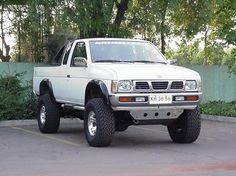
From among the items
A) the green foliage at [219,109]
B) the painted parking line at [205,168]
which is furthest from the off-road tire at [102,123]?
the green foliage at [219,109]

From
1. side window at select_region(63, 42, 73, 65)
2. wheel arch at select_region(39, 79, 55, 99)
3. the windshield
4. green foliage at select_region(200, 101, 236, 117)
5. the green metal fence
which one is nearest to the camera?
the windshield

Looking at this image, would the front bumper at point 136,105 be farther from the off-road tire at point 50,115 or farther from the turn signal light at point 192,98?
the off-road tire at point 50,115

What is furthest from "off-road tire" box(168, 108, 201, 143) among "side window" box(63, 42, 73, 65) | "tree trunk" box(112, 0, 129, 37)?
"tree trunk" box(112, 0, 129, 37)

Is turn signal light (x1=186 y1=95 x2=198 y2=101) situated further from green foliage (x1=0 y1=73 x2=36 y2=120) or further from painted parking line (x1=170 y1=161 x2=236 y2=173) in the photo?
green foliage (x1=0 y1=73 x2=36 y2=120)

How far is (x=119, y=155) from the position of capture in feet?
32.3

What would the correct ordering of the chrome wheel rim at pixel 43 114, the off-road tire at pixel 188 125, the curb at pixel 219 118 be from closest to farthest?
the off-road tire at pixel 188 125, the chrome wheel rim at pixel 43 114, the curb at pixel 219 118

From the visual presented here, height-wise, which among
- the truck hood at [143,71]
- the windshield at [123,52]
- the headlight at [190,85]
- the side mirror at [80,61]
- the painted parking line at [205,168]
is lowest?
the painted parking line at [205,168]

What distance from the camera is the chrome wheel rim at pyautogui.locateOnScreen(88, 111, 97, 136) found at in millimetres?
10859

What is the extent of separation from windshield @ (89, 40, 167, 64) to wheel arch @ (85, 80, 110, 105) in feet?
2.19

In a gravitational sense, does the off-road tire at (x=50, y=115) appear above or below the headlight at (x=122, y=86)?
below

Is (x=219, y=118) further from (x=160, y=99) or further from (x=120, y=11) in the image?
(x=160, y=99)

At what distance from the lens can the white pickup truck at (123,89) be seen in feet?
33.9

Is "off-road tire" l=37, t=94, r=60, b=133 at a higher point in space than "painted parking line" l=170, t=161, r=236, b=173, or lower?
higher

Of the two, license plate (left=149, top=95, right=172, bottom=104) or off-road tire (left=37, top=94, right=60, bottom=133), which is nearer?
license plate (left=149, top=95, right=172, bottom=104)
